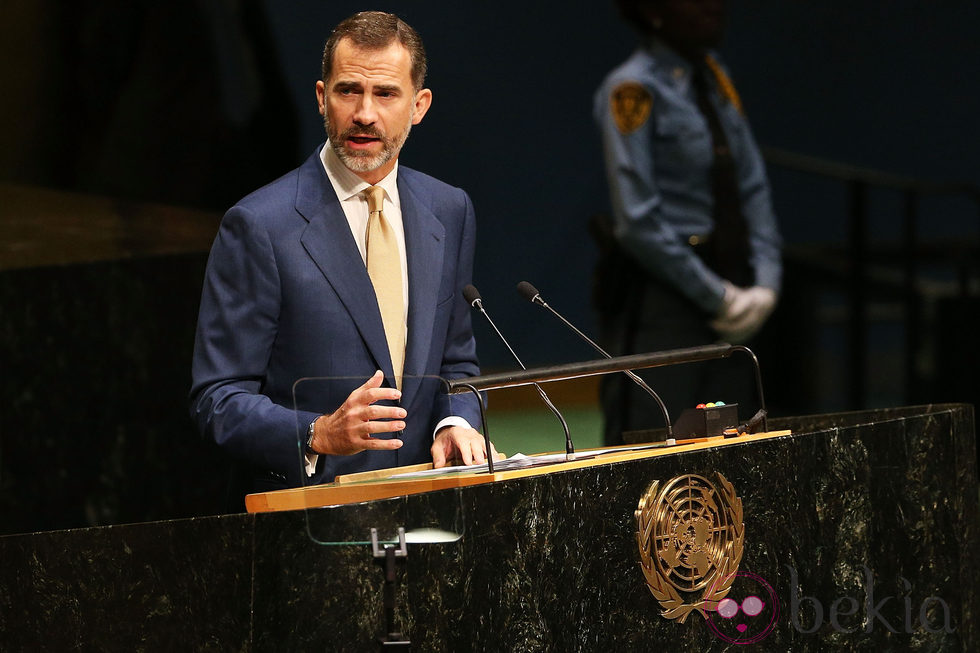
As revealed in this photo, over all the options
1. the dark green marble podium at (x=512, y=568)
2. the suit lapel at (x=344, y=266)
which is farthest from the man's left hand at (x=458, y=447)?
the dark green marble podium at (x=512, y=568)

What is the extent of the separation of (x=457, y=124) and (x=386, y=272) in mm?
1768

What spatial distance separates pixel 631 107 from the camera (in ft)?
14.0

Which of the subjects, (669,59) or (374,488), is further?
(669,59)

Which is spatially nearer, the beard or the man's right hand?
the man's right hand

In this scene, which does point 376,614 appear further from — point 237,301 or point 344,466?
point 237,301

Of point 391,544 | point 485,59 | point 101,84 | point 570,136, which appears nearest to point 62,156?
point 101,84

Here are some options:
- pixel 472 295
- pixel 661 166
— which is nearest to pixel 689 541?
pixel 472 295

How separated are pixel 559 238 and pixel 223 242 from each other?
2219 millimetres

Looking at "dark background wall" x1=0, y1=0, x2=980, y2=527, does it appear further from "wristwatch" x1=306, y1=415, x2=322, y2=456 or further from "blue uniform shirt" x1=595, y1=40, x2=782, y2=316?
"wristwatch" x1=306, y1=415, x2=322, y2=456

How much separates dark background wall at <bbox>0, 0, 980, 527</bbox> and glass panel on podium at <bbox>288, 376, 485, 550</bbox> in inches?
67.6

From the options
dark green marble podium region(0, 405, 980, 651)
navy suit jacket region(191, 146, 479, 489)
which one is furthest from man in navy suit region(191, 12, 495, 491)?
dark green marble podium region(0, 405, 980, 651)

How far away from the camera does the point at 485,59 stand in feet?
13.8

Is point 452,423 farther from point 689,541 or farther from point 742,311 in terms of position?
point 742,311

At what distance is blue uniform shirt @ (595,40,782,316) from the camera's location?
4195mm
